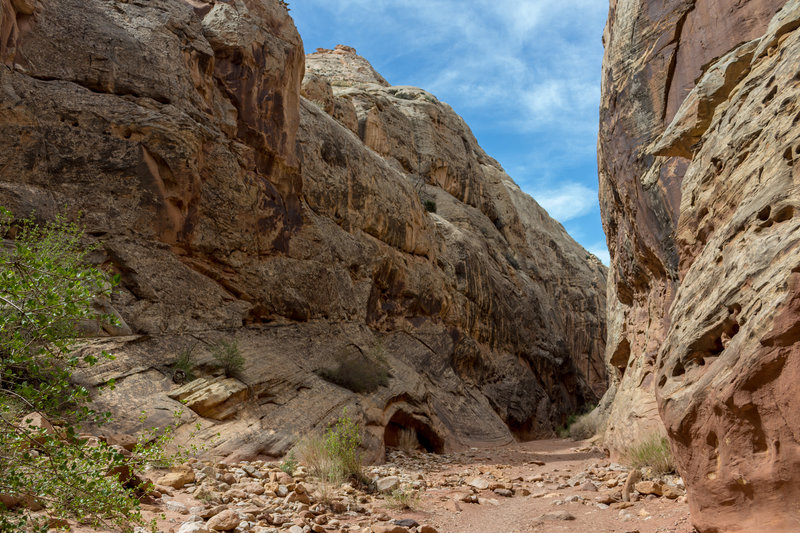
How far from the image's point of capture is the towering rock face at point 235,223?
41.0 feet

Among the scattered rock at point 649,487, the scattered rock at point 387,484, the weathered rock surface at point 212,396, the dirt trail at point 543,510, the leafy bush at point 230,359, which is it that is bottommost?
the dirt trail at point 543,510

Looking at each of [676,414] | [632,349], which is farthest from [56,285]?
[632,349]

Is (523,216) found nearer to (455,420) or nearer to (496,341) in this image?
(496,341)

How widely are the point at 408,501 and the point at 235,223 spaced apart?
1039cm

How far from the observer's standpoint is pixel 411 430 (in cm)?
1675

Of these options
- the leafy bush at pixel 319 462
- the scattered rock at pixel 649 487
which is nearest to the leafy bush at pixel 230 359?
the leafy bush at pixel 319 462

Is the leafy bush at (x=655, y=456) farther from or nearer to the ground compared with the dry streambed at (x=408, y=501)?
farther from the ground

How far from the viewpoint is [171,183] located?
14.4 meters

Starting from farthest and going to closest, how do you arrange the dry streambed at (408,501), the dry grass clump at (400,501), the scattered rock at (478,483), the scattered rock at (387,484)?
the scattered rock at (478,483) → the scattered rock at (387,484) → the dry grass clump at (400,501) → the dry streambed at (408,501)

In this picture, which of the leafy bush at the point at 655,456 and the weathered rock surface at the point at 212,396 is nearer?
the leafy bush at the point at 655,456

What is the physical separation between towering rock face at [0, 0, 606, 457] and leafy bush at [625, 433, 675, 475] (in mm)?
6439

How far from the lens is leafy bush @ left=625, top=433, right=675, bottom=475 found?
28.0 feet

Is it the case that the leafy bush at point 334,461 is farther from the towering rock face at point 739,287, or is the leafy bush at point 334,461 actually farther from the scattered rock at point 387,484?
the towering rock face at point 739,287

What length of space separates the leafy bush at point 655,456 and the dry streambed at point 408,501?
29 cm
